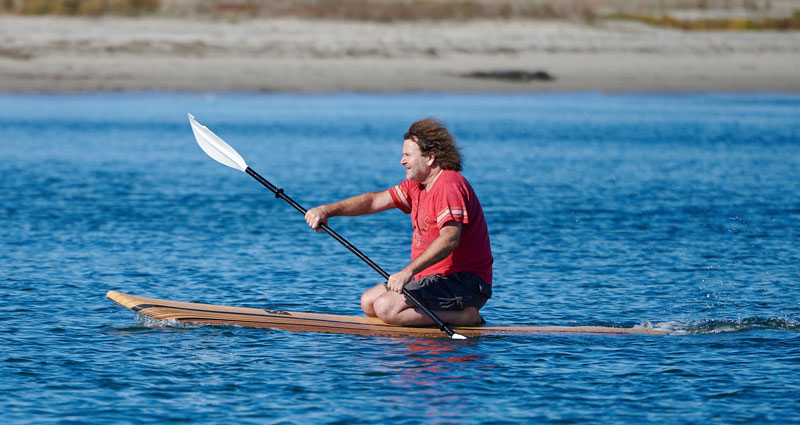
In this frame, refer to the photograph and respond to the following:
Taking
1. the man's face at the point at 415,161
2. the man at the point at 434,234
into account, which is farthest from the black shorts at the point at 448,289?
the man's face at the point at 415,161

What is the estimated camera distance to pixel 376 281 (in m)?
Answer: 11.1

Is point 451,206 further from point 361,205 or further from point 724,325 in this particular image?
point 724,325

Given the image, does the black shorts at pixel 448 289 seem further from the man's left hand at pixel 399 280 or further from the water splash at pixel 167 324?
the water splash at pixel 167 324

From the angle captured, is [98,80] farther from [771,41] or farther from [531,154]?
[771,41]

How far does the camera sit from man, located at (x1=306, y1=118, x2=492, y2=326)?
7410 mm

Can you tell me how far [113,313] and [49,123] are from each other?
20565mm

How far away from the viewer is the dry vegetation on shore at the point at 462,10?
1587 inches

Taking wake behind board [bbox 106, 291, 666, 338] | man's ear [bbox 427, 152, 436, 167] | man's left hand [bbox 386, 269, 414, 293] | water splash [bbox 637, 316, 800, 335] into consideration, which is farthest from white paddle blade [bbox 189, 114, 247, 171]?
water splash [bbox 637, 316, 800, 335]

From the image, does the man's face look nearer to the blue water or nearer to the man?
the man

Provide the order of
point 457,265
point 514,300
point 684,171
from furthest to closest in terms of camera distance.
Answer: point 684,171 < point 514,300 < point 457,265

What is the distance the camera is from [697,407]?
6633 millimetres

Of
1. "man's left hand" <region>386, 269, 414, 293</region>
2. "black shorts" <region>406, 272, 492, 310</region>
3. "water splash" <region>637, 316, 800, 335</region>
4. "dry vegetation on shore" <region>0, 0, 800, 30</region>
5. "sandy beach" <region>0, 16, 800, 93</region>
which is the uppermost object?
"dry vegetation on shore" <region>0, 0, 800, 30</region>

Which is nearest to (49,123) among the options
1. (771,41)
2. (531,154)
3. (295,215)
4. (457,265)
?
(531,154)

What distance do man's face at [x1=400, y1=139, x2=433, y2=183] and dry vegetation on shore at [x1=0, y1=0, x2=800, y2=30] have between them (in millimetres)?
34382
